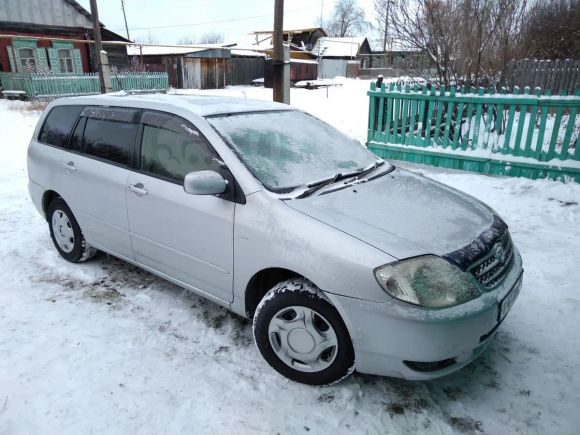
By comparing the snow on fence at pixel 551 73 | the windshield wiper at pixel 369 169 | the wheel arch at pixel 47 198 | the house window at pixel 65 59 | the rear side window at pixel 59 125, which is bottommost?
the wheel arch at pixel 47 198

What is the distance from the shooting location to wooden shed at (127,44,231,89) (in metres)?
29.4

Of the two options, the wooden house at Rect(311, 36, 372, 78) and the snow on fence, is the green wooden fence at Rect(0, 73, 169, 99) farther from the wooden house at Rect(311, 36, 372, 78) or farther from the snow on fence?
the wooden house at Rect(311, 36, 372, 78)

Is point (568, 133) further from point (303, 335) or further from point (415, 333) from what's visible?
point (303, 335)

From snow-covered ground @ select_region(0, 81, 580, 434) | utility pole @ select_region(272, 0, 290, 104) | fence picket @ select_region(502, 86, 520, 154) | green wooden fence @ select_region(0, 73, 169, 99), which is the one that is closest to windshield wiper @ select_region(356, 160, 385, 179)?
snow-covered ground @ select_region(0, 81, 580, 434)

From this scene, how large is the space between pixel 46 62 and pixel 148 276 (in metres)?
22.9

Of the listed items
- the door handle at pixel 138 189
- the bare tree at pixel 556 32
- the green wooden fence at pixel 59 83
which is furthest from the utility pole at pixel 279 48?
the green wooden fence at pixel 59 83

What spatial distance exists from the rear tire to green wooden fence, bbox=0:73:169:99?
685 inches

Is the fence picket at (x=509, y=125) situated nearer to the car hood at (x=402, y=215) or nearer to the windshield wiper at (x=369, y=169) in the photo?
the windshield wiper at (x=369, y=169)

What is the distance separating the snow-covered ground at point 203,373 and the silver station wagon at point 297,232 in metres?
0.26

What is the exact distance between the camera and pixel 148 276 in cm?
399

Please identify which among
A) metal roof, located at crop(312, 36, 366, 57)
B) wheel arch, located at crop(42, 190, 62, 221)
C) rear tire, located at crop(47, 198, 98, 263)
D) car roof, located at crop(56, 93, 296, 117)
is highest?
metal roof, located at crop(312, 36, 366, 57)

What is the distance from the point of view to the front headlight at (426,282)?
86.3 inches

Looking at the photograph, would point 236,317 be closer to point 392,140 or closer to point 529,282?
point 529,282

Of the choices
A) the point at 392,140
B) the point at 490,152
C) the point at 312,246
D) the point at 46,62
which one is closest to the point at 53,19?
the point at 46,62
